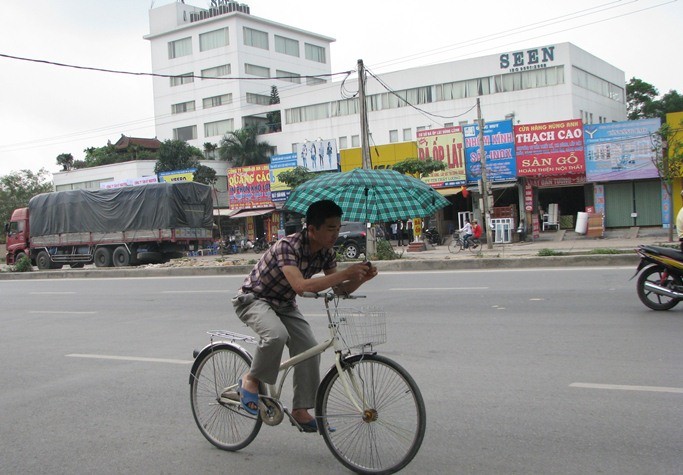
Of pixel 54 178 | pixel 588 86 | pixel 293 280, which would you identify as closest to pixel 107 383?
pixel 293 280

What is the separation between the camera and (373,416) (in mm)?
3838

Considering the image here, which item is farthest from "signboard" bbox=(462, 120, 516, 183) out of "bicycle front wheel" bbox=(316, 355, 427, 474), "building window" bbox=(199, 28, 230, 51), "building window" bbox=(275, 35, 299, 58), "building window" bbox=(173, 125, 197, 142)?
"building window" bbox=(275, 35, 299, 58)

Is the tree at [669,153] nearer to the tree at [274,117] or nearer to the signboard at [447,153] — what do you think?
the signboard at [447,153]

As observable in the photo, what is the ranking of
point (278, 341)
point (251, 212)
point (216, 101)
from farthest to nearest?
point (216, 101) → point (251, 212) → point (278, 341)

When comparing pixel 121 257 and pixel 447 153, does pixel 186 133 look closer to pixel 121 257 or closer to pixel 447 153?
pixel 447 153

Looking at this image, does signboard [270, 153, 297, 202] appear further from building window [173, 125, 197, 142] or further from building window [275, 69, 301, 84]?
building window [275, 69, 301, 84]

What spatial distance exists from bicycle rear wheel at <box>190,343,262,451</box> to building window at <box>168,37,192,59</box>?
240 ft

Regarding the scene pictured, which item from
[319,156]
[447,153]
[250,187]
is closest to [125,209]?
[250,187]

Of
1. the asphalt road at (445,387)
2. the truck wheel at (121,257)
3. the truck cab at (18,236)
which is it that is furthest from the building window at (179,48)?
the asphalt road at (445,387)

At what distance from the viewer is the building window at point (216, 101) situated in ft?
226

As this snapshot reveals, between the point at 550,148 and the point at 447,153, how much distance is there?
526 cm

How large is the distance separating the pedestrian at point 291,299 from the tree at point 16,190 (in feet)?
179

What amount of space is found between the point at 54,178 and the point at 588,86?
48.7 m

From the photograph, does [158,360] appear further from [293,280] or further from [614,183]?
[614,183]
